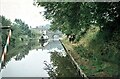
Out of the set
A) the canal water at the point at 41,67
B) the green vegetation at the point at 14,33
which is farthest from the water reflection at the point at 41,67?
the green vegetation at the point at 14,33

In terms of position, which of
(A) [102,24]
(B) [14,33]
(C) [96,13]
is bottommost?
(B) [14,33]

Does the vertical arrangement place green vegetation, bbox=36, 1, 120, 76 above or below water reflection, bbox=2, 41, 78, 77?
above

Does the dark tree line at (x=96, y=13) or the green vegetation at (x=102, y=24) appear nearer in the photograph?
the green vegetation at (x=102, y=24)

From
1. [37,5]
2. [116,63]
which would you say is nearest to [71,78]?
[116,63]

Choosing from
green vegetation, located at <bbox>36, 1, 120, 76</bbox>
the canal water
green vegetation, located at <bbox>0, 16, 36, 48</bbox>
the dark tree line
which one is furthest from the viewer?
the dark tree line

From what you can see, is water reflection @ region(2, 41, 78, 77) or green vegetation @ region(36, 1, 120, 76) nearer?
green vegetation @ region(36, 1, 120, 76)

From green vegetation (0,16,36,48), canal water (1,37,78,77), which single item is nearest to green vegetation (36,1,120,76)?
canal water (1,37,78,77)

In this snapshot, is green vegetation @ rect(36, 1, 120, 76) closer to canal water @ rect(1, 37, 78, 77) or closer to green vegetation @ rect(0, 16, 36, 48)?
canal water @ rect(1, 37, 78, 77)

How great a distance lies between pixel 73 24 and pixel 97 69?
514cm

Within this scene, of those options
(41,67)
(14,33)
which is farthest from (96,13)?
(14,33)

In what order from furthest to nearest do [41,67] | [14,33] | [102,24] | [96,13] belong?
[14,33], [41,67], [102,24], [96,13]

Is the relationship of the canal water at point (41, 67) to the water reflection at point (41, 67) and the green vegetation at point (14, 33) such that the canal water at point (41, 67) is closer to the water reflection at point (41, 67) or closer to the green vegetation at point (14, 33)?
the water reflection at point (41, 67)

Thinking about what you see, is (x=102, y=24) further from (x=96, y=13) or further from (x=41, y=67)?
(x=41, y=67)

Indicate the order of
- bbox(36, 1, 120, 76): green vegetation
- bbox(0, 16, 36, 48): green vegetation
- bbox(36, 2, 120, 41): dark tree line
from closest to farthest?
1. bbox(0, 16, 36, 48): green vegetation
2. bbox(36, 1, 120, 76): green vegetation
3. bbox(36, 2, 120, 41): dark tree line
